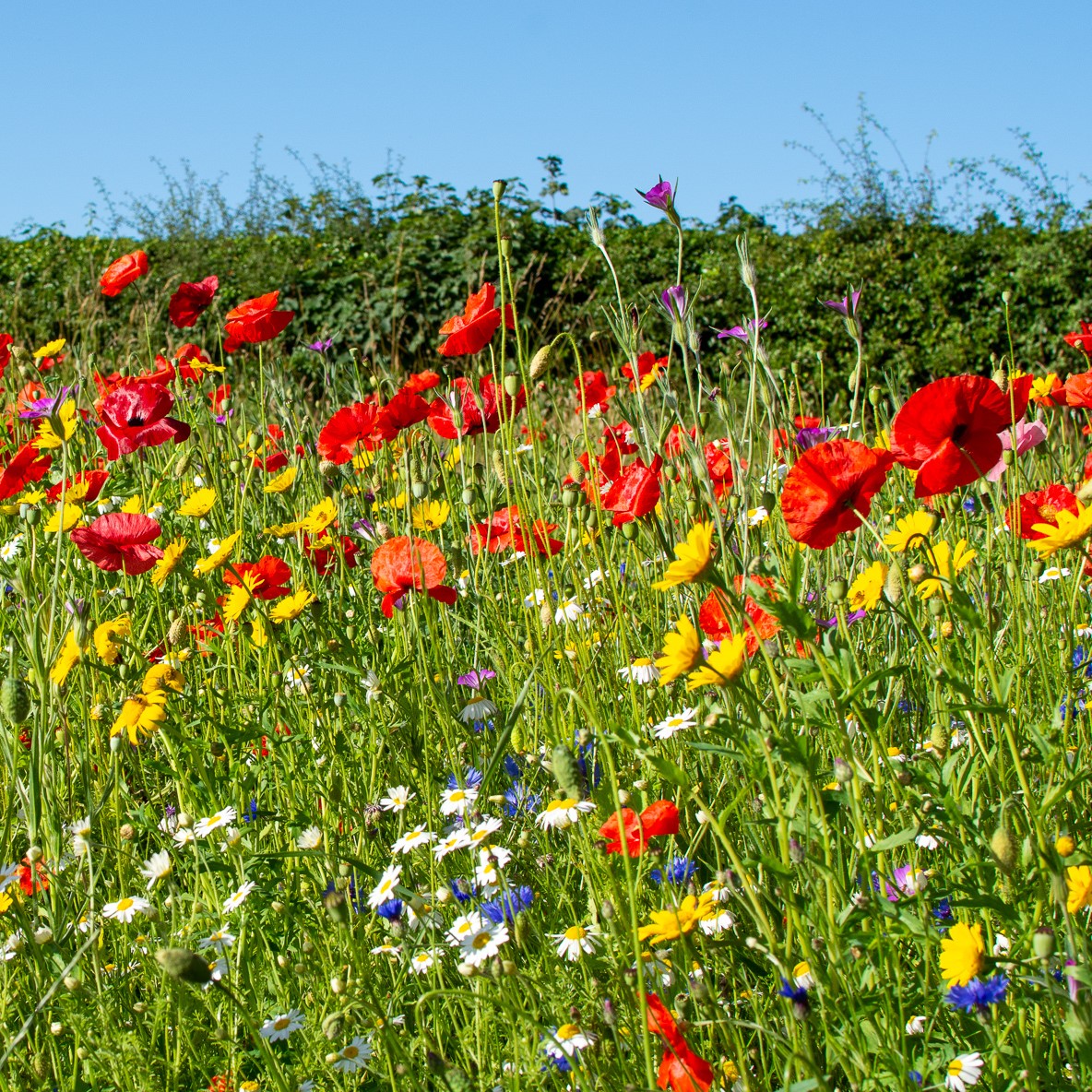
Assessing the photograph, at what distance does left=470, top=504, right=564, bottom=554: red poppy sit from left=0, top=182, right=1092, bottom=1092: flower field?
0.02m

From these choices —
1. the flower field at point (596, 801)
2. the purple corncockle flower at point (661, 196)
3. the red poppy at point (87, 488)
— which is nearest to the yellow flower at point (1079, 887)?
the flower field at point (596, 801)

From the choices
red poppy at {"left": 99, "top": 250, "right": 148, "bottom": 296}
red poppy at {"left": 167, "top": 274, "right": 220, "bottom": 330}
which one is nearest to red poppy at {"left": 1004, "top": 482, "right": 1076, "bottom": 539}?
red poppy at {"left": 167, "top": 274, "right": 220, "bottom": 330}

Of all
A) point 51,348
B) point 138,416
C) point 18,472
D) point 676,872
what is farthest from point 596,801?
point 51,348

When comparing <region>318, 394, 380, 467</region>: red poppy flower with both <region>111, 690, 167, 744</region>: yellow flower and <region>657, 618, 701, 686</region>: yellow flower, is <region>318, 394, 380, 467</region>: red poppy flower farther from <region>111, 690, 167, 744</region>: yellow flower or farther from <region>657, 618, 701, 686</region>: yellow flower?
<region>657, 618, 701, 686</region>: yellow flower

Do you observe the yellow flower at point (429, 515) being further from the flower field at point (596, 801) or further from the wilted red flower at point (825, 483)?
the wilted red flower at point (825, 483)

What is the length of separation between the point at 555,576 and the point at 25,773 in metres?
1.12

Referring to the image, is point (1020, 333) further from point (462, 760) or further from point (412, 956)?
point (412, 956)

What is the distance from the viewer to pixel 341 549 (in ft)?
7.32

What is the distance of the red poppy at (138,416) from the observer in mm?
2428

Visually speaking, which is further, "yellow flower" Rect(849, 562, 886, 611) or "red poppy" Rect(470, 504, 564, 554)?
"red poppy" Rect(470, 504, 564, 554)

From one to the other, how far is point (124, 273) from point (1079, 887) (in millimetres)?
2814

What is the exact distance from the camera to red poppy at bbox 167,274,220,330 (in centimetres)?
296

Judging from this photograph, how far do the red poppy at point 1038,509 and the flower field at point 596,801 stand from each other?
2 centimetres

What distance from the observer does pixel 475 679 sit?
6.45 ft
